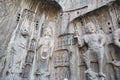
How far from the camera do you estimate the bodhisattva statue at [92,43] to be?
3850 mm

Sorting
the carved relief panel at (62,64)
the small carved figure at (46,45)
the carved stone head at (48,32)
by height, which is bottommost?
the carved relief panel at (62,64)

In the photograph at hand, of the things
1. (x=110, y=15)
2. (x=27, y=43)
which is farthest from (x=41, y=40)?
(x=110, y=15)

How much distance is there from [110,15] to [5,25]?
2.54 meters

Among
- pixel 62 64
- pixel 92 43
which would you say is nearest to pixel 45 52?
pixel 62 64

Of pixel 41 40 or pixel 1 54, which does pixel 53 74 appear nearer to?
pixel 41 40

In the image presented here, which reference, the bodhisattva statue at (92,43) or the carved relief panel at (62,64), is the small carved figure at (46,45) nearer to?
the carved relief panel at (62,64)

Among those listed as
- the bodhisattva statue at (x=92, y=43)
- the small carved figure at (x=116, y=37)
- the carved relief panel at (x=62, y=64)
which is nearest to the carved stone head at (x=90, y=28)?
the bodhisattva statue at (x=92, y=43)

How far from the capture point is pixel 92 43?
4016mm

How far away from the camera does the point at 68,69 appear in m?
→ 4.13

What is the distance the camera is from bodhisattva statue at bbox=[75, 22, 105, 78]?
12.6ft

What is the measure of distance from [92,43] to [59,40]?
0.87 metres

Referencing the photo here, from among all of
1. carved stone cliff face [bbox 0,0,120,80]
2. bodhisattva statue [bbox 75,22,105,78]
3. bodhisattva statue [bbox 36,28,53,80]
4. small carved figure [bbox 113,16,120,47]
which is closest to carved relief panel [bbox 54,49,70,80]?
carved stone cliff face [bbox 0,0,120,80]

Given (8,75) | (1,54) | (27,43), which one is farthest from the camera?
(27,43)

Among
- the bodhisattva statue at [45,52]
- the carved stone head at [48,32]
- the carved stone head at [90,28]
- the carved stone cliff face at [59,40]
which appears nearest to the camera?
the carved stone cliff face at [59,40]
